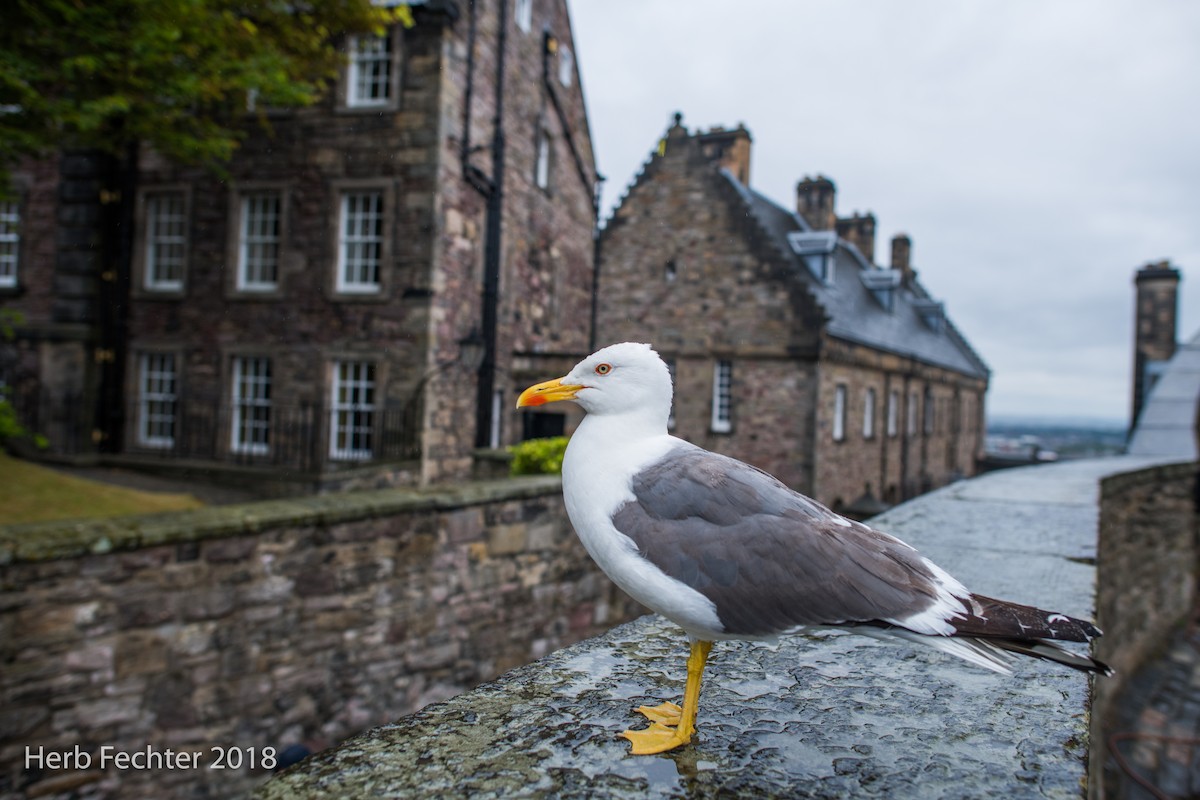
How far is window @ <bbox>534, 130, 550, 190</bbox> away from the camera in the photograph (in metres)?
16.2

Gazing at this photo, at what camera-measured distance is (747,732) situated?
6.56 ft

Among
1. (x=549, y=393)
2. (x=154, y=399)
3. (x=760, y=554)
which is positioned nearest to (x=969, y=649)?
(x=760, y=554)

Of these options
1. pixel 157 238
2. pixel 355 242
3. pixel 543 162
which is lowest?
pixel 355 242

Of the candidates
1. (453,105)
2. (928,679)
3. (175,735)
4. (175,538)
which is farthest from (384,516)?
(453,105)

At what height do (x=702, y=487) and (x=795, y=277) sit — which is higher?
(x=795, y=277)

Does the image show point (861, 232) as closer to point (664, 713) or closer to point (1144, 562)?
point (1144, 562)

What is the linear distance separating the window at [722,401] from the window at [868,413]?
5159 millimetres

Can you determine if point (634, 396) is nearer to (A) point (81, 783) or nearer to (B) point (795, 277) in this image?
(A) point (81, 783)

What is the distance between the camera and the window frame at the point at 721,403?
14.5 metres

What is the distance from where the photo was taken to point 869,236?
1117 inches

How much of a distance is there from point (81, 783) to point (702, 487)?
245 inches

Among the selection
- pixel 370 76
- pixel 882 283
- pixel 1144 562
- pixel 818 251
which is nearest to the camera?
pixel 1144 562

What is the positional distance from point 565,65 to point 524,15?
2255mm

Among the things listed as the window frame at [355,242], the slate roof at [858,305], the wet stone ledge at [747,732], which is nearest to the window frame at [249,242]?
the window frame at [355,242]
